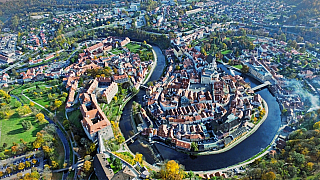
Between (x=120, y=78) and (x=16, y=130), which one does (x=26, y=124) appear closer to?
(x=16, y=130)

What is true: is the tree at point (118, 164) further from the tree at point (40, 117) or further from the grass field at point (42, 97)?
the grass field at point (42, 97)

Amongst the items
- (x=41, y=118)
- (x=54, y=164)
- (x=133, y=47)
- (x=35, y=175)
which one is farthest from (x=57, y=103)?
(x=133, y=47)

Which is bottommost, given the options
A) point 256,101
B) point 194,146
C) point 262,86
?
point 194,146

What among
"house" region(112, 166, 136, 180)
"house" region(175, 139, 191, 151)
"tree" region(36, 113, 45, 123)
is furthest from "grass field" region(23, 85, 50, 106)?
"house" region(175, 139, 191, 151)

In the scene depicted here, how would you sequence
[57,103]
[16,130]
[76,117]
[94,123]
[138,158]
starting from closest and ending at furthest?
[138,158] < [16,130] < [94,123] < [76,117] < [57,103]

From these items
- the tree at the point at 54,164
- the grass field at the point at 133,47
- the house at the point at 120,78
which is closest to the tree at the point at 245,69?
the house at the point at 120,78

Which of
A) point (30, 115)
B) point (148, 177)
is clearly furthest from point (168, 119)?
point (30, 115)

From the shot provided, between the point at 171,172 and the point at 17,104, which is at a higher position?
the point at 17,104

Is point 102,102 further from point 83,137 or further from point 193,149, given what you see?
point 193,149
